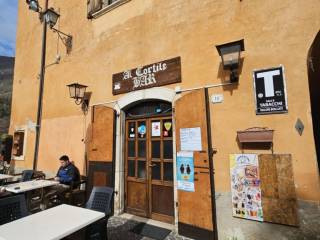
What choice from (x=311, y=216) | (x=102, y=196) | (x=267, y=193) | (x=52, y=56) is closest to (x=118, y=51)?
(x=52, y=56)

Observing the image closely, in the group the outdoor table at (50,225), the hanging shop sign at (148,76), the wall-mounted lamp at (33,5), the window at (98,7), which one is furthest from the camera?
the wall-mounted lamp at (33,5)

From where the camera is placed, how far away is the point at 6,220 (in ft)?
7.60

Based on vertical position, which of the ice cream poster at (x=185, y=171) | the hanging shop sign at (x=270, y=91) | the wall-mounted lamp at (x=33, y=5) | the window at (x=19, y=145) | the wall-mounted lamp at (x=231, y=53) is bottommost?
the ice cream poster at (x=185, y=171)

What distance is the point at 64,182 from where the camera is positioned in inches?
174

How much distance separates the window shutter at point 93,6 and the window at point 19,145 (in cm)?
419

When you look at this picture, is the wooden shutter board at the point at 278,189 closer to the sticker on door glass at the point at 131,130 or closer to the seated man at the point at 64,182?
the sticker on door glass at the point at 131,130

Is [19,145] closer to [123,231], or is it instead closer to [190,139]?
[123,231]

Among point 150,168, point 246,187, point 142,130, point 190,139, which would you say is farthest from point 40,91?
point 246,187

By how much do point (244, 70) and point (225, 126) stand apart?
86 centimetres

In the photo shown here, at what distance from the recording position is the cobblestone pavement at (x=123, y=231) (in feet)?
10.7

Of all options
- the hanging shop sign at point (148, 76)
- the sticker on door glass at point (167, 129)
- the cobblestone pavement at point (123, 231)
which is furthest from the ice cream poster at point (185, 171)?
the hanging shop sign at point (148, 76)

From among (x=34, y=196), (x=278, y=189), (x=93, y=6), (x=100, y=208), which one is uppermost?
(x=93, y=6)

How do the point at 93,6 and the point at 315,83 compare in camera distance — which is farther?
the point at 93,6

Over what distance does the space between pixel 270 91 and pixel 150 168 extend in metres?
2.41
